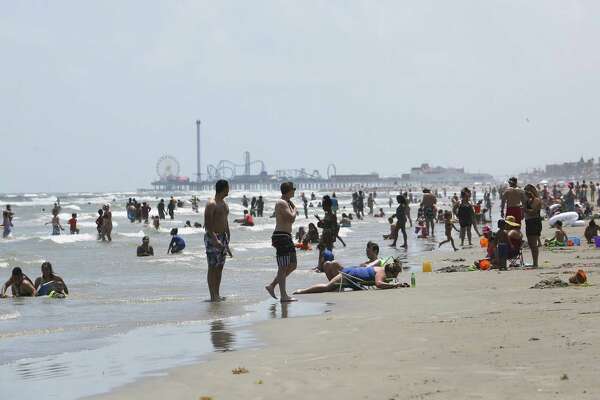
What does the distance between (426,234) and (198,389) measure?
22.4 metres

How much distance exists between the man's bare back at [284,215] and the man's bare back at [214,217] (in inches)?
26.2

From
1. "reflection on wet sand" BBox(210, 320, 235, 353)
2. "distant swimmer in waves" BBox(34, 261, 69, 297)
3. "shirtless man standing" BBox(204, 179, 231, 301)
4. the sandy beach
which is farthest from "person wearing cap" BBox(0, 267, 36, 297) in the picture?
the sandy beach

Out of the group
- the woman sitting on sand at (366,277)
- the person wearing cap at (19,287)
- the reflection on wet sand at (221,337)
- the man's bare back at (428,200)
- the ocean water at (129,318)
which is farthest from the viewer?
the man's bare back at (428,200)

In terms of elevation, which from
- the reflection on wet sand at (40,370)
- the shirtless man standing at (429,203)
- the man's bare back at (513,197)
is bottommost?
the reflection on wet sand at (40,370)

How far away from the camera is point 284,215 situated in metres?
10.5

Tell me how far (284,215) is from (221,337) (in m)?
2.81

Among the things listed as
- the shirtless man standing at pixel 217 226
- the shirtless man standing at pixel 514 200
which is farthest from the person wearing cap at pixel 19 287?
the shirtless man standing at pixel 514 200

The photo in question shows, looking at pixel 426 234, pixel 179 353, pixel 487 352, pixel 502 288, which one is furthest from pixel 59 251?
pixel 487 352

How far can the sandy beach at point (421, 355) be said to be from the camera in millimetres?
4965

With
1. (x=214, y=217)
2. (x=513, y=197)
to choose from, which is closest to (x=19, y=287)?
(x=214, y=217)

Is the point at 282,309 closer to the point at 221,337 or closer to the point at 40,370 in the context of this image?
the point at 221,337

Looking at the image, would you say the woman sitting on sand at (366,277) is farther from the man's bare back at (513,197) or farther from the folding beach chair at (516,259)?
the man's bare back at (513,197)

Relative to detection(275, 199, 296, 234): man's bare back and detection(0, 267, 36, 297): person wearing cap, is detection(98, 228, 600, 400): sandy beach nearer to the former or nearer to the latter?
detection(275, 199, 296, 234): man's bare back

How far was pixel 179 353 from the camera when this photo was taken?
7066mm
